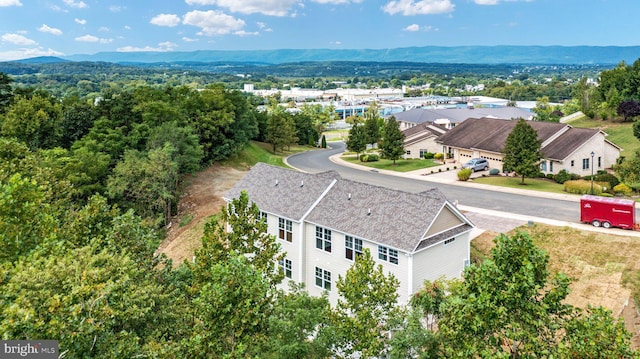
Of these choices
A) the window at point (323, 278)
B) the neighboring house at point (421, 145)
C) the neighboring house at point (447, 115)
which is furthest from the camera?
the neighboring house at point (447, 115)

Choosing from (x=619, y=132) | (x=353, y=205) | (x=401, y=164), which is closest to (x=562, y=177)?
(x=401, y=164)

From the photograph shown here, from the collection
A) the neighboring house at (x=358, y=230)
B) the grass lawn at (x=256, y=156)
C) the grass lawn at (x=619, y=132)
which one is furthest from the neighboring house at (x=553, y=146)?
the neighboring house at (x=358, y=230)

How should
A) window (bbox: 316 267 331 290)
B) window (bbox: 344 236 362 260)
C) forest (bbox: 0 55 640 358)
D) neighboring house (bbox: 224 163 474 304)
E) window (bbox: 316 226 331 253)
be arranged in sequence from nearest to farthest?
forest (bbox: 0 55 640 358) → neighboring house (bbox: 224 163 474 304) → window (bbox: 344 236 362 260) → window (bbox: 316 226 331 253) → window (bbox: 316 267 331 290)

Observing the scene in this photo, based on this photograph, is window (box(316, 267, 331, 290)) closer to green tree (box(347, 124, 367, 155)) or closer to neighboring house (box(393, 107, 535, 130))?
green tree (box(347, 124, 367, 155))

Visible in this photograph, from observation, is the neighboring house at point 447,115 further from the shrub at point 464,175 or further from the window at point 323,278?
the window at point 323,278

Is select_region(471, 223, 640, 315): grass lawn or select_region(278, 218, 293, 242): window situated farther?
select_region(278, 218, 293, 242): window

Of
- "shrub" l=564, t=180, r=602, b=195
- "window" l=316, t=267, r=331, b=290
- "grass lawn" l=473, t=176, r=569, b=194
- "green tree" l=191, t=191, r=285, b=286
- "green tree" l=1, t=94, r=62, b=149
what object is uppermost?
"green tree" l=1, t=94, r=62, b=149

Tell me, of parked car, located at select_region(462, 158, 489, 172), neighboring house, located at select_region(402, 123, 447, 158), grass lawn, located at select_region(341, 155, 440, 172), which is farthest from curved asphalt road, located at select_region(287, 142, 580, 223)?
neighboring house, located at select_region(402, 123, 447, 158)
